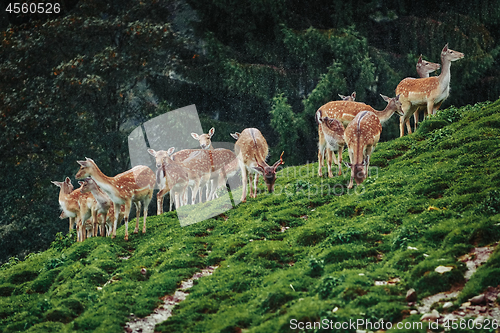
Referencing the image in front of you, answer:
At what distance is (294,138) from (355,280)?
847 inches

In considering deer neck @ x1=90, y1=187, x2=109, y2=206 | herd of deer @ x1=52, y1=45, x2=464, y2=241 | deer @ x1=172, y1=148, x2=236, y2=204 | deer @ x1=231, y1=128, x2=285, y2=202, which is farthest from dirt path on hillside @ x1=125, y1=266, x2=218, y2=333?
deer @ x1=172, y1=148, x2=236, y2=204

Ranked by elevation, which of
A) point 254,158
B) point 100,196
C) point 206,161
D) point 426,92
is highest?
point 426,92

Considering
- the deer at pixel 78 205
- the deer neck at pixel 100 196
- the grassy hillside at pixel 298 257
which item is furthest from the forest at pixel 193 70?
the grassy hillside at pixel 298 257

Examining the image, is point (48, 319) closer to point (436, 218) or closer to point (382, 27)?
point (436, 218)

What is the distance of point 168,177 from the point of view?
1730 cm

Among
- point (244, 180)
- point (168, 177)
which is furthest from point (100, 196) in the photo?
point (244, 180)

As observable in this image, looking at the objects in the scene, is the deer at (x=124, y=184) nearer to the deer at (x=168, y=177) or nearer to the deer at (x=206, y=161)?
the deer at (x=168, y=177)

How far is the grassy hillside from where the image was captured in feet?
31.1

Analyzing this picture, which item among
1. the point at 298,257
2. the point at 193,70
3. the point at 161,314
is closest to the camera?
the point at 161,314

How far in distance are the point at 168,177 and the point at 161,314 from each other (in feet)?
23.8

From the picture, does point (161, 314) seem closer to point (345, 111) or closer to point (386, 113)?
point (345, 111)

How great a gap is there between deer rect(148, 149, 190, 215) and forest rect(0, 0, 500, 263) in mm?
9441

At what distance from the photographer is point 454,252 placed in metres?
9.96

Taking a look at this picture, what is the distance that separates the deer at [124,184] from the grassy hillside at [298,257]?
40.6 inches
